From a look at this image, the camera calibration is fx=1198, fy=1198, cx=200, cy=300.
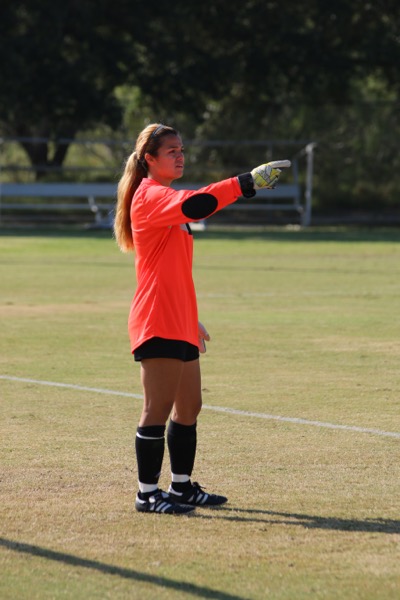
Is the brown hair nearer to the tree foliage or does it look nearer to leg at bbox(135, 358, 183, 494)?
leg at bbox(135, 358, 183, 494)

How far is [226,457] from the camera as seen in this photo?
284 inches

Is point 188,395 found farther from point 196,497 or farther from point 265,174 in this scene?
point 265,174

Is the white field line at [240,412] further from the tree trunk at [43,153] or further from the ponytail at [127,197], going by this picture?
the tree trunk at [43,153]

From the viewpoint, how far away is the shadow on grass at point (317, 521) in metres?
5.61

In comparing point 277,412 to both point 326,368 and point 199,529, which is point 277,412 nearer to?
point 326,368

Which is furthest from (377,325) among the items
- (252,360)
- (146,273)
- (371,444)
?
(146,273)

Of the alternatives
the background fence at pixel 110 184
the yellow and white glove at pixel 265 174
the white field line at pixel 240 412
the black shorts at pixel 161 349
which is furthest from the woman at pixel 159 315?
the background fence at pixel 110 184

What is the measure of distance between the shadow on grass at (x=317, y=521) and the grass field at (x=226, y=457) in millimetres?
15

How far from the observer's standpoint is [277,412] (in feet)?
28.4

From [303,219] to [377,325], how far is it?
2496cm

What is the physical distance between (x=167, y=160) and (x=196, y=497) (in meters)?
1.73

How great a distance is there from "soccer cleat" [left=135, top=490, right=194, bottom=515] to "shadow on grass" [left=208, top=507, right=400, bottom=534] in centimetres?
16

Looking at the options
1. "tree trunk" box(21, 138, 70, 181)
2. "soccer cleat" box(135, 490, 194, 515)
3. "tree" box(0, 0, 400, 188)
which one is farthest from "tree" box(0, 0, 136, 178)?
"soccer cleat" box(135, 490, 194, 515)

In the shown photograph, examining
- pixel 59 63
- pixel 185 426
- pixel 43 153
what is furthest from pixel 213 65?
pixel 185 426
